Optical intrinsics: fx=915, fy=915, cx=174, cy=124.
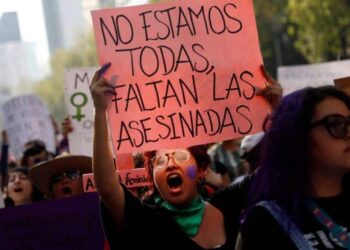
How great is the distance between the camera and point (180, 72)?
391cm

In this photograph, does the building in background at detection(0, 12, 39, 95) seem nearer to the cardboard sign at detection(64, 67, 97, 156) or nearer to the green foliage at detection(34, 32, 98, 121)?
the green foliage at detection(34, 32, 98, 121)

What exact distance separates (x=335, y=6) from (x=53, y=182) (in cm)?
2384

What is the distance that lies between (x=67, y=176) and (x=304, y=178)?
2441mm

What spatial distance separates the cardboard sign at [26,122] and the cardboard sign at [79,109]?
190cm

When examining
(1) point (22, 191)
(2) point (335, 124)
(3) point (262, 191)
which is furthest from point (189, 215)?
(1) point (22, 191)

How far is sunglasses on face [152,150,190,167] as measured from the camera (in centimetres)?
367

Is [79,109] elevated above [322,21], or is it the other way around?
[322,21]

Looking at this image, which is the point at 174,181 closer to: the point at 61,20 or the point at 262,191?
the point at 262,191

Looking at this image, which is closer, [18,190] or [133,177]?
[133,177]

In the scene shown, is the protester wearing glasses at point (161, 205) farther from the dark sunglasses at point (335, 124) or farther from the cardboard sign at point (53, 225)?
the dark sunglasses at point (335, 124)

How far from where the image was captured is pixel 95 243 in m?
3.69

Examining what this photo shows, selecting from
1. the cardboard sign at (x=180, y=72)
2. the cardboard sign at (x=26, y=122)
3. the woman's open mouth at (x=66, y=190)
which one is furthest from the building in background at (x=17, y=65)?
the cardboard sign at (x=180, y=72)

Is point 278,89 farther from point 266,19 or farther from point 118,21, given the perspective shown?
point 266,19

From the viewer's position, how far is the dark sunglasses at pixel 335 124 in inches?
104
